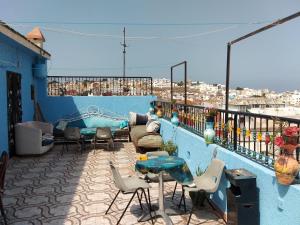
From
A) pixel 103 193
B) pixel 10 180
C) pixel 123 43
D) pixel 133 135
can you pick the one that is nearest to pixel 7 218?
pixel 103 193

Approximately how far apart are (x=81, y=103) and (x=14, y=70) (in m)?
3.47

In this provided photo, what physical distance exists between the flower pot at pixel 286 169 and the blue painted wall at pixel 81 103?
31.3 feet

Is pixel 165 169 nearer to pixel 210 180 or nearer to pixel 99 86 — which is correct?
pixel 210 180

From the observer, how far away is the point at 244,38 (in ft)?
14.4

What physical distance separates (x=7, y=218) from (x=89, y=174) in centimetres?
242

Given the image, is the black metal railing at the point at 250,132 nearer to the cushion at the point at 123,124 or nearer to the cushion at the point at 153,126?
the cushion at the point at 153,126

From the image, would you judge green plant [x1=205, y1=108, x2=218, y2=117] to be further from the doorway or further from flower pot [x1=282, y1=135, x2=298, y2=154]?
the doorway

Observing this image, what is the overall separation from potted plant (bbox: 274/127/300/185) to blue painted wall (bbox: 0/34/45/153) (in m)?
6.62

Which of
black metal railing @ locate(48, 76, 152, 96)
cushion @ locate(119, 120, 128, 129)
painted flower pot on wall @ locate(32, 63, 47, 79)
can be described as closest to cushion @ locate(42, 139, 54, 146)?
cushion @ locate(119, 120, 128, 129)

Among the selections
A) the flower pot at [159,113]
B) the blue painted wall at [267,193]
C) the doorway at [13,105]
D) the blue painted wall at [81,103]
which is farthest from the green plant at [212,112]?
the blue painted wall at [81,103]

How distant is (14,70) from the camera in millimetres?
8992

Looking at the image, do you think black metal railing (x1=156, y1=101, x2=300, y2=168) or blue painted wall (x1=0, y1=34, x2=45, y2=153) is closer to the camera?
black metal railing (x1=156, y1=101, x2=300, y2=168)

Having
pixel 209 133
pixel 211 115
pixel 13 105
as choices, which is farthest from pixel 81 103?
pixel 209 133

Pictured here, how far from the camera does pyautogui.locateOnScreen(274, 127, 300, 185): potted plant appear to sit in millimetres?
2893
